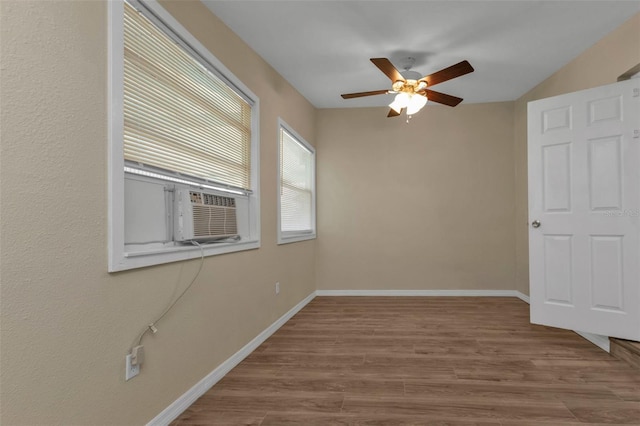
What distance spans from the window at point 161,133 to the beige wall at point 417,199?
8.71 ft

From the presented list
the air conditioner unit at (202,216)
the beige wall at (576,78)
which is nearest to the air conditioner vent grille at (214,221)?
the air conditioner unit at (202,216)

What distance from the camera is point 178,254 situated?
2113mm

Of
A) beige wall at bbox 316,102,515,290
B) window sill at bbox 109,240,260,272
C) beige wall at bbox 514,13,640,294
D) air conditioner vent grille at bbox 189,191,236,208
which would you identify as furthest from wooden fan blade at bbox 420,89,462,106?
window sill at bbox 109,240,260,272

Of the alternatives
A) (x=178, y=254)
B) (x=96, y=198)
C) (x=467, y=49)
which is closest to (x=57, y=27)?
(x=96, y=198)

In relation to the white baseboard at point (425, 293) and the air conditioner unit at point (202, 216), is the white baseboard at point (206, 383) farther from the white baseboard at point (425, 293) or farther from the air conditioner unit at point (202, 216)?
the white baseboard at point (425, 293)

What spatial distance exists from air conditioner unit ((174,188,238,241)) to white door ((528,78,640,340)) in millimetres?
2678

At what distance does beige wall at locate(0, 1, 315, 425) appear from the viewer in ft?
4.08

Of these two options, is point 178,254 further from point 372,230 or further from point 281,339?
point 372,230

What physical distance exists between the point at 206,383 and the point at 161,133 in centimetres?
152

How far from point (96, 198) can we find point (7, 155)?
38cm

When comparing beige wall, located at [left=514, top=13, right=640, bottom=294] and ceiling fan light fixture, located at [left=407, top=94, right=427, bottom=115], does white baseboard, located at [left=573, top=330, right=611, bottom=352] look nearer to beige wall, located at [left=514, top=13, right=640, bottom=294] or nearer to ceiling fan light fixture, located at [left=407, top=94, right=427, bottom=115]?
beige wall, located at [left=514, top=13, right=640, bottom=294]

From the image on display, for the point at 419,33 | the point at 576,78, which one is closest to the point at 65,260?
the point at 419,33

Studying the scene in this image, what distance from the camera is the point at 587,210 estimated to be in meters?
3.12

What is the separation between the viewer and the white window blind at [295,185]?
4.25 m
